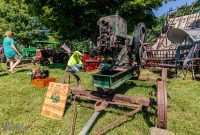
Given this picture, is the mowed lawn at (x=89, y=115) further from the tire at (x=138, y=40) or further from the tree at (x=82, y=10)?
the tree at (x=82, y=10)

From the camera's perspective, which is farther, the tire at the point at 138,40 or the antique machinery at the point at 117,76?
the tire at the point at 138,40

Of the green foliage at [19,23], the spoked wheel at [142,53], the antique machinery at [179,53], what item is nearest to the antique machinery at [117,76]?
the spoked wheel at [142,53]

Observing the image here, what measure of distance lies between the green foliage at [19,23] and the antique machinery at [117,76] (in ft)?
105

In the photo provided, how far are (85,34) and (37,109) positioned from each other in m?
13.8

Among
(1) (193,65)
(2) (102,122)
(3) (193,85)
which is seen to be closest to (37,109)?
(2) (102,122)

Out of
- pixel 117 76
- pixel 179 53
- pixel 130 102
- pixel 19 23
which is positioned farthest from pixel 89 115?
pixel 19 23

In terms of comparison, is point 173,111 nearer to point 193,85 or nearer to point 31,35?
point 193,85

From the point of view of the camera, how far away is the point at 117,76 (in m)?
5.98

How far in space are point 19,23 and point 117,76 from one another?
3584 cm

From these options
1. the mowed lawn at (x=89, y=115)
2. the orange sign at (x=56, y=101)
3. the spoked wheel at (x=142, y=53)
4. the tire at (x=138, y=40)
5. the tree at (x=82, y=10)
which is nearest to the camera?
the mowed lawn at (x=89, y=115)

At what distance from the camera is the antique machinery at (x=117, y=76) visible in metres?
4.93

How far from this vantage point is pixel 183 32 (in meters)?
12.3

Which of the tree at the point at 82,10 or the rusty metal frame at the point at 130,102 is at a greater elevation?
the tree at the point at 82,10

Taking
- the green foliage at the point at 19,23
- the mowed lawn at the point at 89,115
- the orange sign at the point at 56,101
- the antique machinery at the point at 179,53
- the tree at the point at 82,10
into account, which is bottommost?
the mowed lawn at the point at 89,115
